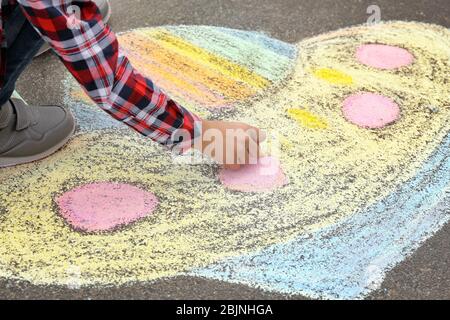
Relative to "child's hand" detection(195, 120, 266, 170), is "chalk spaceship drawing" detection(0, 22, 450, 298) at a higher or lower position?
lower

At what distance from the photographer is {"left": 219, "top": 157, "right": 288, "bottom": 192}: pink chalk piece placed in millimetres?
1484

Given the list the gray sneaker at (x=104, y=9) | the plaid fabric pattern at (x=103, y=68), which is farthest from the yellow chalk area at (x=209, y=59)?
the plaid fabric pattern at (x=103, y=68)

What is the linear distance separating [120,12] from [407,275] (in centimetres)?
125

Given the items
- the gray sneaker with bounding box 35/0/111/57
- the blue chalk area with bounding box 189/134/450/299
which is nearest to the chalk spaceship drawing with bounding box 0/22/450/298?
the blue chalk area with bounding box 189/134/450/299

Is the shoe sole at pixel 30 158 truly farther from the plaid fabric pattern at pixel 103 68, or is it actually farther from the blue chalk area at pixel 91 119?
the plaid fabric pattern at pixel 103 68

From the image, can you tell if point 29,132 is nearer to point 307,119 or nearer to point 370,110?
point 307,119

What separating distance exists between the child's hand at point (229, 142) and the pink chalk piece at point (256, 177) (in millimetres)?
23

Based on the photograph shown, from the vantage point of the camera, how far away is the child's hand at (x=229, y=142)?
1.47 m

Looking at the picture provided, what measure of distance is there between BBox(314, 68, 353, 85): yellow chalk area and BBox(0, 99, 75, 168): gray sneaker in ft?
2.16

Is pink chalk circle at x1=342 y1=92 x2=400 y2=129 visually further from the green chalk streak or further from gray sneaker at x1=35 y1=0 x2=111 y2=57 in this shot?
gray sneaker at x1=35 y1=0 x2=111 y2=57

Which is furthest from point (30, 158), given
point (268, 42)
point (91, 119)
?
point (268, 42)

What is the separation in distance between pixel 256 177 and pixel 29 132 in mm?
533
